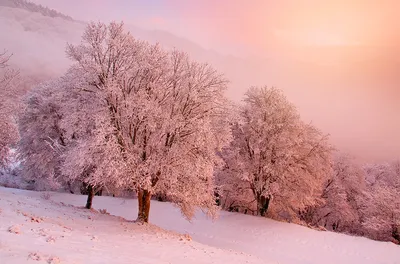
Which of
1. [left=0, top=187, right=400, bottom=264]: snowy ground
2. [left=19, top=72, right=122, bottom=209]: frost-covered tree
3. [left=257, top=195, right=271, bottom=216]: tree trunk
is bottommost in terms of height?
[left=0, top=187, right=400, bottom=264]: snowy ground

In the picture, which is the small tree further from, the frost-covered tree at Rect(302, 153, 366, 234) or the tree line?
the tree line

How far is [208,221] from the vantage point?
30922mm

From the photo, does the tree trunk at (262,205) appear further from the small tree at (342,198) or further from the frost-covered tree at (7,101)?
the frost-covered tree at (7,101)

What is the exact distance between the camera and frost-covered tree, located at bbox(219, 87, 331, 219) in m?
30.1

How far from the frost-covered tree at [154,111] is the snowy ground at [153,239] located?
9.29 ft

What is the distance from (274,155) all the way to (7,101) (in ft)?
72.5

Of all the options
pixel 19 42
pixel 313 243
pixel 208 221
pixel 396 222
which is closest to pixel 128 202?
pixel 208 221

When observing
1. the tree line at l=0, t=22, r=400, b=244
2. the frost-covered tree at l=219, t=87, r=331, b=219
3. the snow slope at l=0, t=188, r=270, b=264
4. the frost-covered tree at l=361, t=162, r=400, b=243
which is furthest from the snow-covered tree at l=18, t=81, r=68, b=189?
the frost-covered tree at l=361, t=162, r=400, b=243

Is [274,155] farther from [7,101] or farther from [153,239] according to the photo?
[7,101]

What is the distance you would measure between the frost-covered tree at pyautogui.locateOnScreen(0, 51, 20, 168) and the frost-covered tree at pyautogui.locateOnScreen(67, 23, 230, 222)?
5.39m

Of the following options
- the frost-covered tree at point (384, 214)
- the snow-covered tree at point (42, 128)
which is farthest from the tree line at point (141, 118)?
the frost-covered tree at point (384, 214)

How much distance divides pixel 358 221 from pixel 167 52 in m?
39.8

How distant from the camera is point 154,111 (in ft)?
57.1

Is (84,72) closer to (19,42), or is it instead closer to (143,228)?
(143,228)
